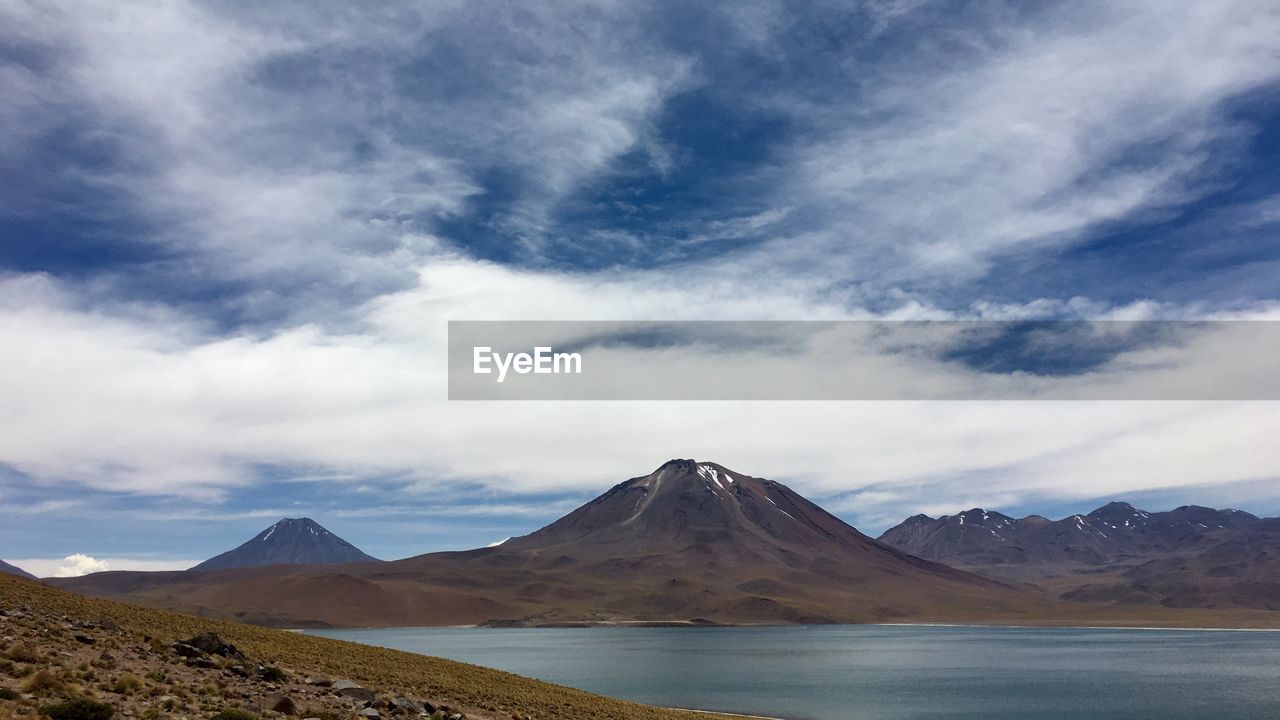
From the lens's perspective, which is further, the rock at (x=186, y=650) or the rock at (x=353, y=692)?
the rock at (x=186, y=650)

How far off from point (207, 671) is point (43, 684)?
8.33 meters

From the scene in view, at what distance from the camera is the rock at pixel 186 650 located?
106 feet

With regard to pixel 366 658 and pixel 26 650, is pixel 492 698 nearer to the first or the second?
pixel 366 658

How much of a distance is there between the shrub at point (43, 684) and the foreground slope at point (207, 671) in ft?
0.09

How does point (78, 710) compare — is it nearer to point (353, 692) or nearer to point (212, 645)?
point (353, 692)

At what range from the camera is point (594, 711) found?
140 feet

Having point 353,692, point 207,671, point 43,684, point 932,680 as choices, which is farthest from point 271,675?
point 932,680

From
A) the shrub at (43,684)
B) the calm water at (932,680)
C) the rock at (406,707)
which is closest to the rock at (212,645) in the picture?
the rock at (406,707)

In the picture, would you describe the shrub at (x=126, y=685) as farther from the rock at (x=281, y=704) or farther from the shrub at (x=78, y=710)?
the rock at (x=281, y=704)

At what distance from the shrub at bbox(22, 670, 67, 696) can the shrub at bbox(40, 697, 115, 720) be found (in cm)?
107

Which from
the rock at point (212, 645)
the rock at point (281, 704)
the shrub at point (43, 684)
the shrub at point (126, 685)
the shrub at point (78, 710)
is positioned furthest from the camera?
the rock at point (212, 645)

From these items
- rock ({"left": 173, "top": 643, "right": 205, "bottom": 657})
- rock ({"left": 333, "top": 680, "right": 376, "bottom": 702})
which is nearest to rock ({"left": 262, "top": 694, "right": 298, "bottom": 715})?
rock ({"left": 333, "top": 680, "right": 376, "bottom": 702})

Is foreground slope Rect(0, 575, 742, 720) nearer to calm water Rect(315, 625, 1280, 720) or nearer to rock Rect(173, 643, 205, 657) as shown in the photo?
rock Rect(173, 643, 205, 657)

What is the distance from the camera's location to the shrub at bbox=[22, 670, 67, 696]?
22500 millimetres
